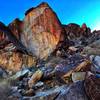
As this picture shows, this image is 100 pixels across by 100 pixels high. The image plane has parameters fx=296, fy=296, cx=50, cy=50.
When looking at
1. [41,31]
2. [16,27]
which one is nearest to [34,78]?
[41,31]

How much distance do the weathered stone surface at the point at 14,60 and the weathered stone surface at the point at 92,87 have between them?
15152 mm

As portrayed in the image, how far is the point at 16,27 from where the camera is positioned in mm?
38594

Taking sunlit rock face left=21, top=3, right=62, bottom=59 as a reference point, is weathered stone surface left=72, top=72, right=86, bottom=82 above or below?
below

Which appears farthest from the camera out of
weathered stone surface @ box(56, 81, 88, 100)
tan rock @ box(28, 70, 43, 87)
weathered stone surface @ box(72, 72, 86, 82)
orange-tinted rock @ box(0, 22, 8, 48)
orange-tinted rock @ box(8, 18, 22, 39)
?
orange-tinted rock @ box(8, 18, 22, 39)

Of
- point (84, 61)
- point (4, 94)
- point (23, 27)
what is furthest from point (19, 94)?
point (23, 27)

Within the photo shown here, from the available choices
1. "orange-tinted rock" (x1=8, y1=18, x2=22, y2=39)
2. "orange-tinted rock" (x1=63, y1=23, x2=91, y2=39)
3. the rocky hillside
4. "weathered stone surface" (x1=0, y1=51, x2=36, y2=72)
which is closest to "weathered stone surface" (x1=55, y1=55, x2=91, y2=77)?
the rocky hillside

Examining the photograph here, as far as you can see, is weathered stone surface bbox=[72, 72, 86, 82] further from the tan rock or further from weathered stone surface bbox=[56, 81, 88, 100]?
the tan rock

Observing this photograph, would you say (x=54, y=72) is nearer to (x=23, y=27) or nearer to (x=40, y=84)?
(x=40, y=84)

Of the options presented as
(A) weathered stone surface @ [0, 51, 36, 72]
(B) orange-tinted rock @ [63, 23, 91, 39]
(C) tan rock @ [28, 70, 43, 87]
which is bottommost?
(C) tan rock @ [28, 70, 43, 87]

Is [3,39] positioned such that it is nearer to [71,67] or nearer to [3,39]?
[3,39]

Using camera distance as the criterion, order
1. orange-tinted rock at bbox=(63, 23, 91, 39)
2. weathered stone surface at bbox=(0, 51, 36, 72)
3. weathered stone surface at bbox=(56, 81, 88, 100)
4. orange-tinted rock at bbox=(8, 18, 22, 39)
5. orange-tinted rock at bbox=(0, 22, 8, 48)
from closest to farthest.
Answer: weathered stone surface at bbox=(56, 81, 88, 100)
weathered stone surface at bbox=(0, 51, 36, 72)
orange-tinted rock at bbox=(0, 22, 8, 48)
orange-tinted rock at bbox=(8, 18, 22, 39)
orange-tinted rock at bbox=(63, 23, 91, 39)

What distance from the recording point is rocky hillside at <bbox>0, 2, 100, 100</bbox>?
1741cm

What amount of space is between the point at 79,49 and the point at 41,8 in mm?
8279

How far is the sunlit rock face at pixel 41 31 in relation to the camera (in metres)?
35.0
